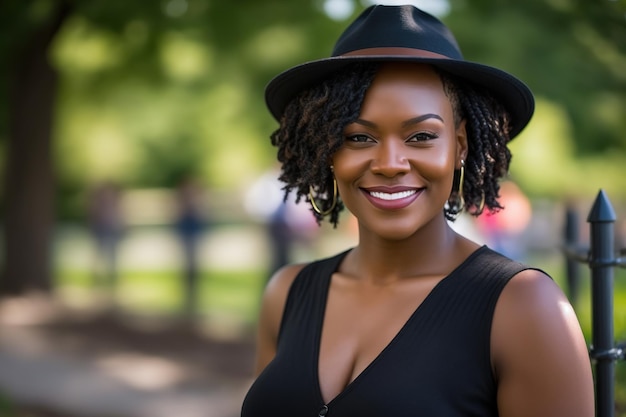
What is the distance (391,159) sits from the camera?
2059mm

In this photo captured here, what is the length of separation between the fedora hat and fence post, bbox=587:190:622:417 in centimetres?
35

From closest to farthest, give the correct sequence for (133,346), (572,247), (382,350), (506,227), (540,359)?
(540,359) < (382,350) < (572,247) < (506,227) < (133,346)

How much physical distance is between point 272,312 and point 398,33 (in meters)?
0.87

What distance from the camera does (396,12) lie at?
2215mm

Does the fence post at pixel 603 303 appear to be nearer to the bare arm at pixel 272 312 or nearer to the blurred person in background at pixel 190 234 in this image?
the bare arm at pixel 272 312

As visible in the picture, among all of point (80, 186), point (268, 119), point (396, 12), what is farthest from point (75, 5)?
point (80, 186)

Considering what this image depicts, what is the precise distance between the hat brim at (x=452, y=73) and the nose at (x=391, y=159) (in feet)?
0.66

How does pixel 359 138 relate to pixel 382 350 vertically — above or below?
above

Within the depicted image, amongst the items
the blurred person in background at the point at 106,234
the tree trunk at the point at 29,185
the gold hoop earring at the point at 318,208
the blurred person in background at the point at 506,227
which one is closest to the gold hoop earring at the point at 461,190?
the gold hoop earring at the point at 318,208

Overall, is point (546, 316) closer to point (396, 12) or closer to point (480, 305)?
point (480, 305)

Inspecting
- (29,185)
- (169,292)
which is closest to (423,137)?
(29,185)

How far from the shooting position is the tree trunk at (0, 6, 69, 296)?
1055 cm

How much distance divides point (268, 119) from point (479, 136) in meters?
8.56

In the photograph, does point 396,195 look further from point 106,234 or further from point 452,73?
point 106,234
